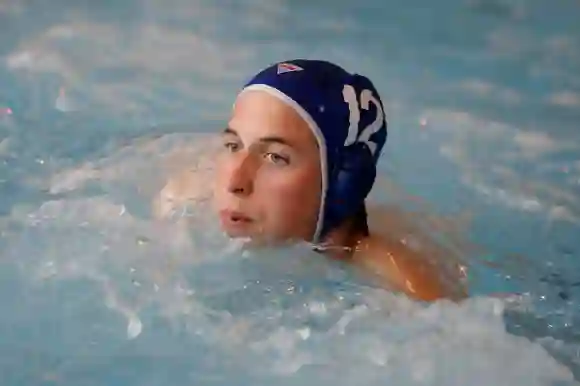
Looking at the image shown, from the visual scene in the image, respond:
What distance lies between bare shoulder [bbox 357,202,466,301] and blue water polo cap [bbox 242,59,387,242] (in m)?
0.06

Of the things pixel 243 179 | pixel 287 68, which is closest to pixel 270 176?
pixel 243 179

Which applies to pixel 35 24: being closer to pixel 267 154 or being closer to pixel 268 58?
pixel 268 58

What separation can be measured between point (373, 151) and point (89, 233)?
0.43 meters

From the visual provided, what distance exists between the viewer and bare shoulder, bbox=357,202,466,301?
1261 millimetres

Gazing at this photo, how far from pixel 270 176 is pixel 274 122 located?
0.08m

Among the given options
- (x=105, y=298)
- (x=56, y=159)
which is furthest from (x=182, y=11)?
(x=105, y=298)

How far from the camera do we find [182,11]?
1548 millimetres

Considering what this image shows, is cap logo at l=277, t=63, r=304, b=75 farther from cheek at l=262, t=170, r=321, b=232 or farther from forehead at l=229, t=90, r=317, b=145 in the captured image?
cheek at l=262, t=170, r=321, b=232

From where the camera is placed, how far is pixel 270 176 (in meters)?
1.30

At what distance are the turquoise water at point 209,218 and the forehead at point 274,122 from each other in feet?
0.40

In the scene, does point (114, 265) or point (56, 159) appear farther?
point (56, 159)

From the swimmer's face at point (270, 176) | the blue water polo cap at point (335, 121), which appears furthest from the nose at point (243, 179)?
the blue water polo cap at point (335, 121)

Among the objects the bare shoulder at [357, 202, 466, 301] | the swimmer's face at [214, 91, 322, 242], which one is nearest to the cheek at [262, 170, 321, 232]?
the swimmer's face at [214, 91, 322, 242]

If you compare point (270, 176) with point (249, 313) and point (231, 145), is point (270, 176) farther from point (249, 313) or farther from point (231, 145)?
point (249, 313)
